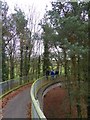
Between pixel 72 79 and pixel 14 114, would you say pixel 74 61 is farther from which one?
pixel 14 114

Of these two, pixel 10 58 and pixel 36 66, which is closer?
pixel 10 58

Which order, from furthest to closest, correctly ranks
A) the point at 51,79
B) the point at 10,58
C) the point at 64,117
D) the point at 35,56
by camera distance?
the point at 35,56 < the point at 10,58 < the point at 51,79 < the point at 64,117

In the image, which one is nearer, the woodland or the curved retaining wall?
the curved retaining wall

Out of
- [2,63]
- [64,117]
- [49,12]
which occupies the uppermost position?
[49,12]

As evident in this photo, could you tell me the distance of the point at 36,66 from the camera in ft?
164

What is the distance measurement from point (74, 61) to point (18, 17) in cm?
1220

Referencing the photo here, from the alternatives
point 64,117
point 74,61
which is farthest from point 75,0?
point 64,117

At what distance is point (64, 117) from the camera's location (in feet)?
78.3

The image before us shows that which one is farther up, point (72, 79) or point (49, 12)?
point (49, 12)

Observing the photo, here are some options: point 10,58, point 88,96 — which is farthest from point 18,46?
point 88,96

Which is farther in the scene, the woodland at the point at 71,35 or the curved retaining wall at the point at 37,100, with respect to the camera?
the woodland at the point at 71,35

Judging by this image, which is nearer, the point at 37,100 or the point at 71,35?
the point at 37,100

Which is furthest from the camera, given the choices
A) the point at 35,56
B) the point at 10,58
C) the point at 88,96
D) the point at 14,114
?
the point at 35,56

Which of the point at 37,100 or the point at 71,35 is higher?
the point at 71,35
